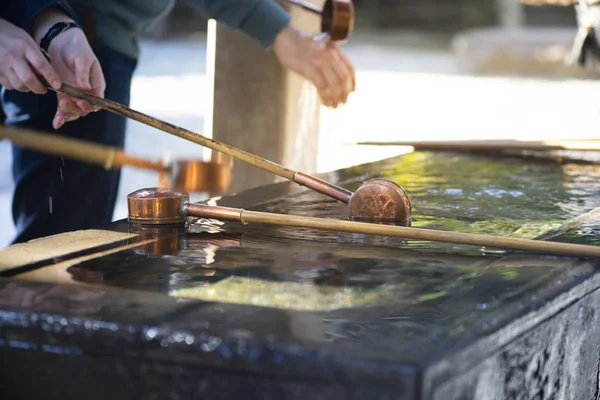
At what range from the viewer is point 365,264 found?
1.45m

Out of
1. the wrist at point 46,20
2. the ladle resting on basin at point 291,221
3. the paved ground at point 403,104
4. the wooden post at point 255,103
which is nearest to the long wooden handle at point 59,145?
the ladle resting on basin at point 291,221

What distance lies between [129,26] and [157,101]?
6655mm

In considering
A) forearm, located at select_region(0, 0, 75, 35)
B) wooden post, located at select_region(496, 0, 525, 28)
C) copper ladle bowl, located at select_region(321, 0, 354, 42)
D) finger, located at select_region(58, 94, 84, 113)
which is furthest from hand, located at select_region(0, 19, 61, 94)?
wooden post, located at select_region(496, 0, 525, 28)

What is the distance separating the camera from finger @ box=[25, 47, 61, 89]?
6.25 feet

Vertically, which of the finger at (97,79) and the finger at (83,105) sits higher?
the finger at (97,79)

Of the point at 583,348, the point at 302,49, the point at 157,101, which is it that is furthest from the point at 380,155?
the point at 157,101

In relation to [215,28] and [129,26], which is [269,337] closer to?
[129,26]

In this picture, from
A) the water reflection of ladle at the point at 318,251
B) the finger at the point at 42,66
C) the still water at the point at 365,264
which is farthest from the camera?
the finger at the point at 42,66

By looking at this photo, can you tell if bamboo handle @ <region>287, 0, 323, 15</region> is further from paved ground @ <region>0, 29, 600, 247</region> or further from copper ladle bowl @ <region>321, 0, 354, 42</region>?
paved ground @ <region>0, 29, 600, 247</region>

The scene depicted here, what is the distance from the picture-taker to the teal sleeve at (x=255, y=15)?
292 cm

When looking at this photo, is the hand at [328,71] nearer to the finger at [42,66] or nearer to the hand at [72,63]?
the hand at [72,63]

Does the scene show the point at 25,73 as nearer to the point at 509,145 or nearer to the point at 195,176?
the point at 195,176

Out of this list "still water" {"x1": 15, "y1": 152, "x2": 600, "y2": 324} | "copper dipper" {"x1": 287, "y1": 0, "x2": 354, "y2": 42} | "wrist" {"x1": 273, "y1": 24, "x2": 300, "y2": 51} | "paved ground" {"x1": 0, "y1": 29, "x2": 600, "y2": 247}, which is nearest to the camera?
"still water" {"x1": 15, "y1": 152, "x2": 600, "y2": 324}

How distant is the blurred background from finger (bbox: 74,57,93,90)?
111 cm
